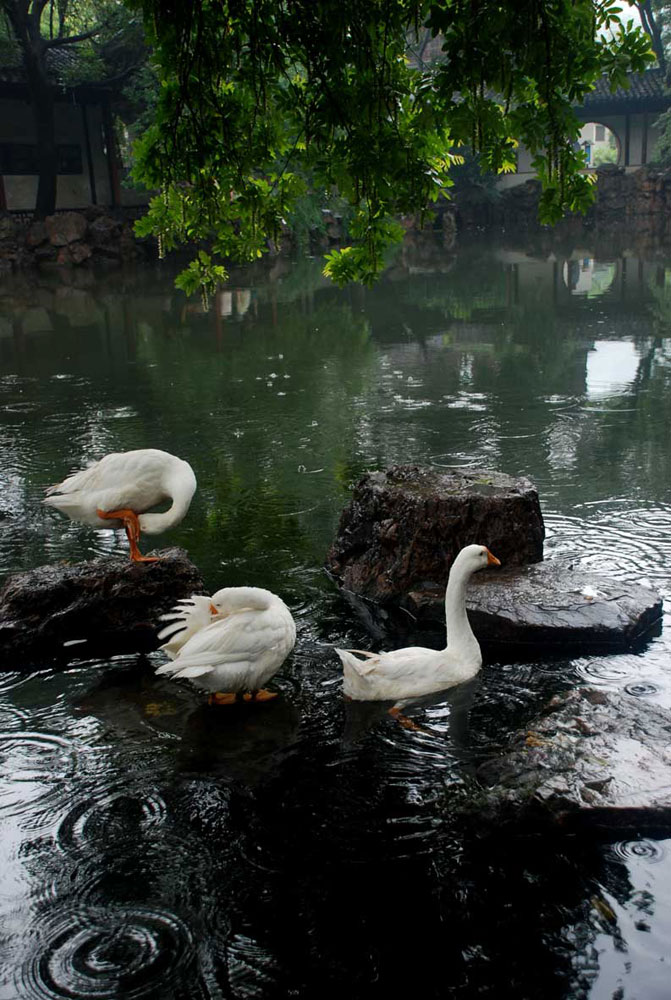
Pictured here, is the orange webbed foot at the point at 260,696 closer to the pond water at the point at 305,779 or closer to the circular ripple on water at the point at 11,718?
the pond water at the point at 305,779

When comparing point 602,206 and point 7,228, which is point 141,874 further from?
point 602,206

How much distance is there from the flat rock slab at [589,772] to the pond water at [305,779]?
4.1 inches

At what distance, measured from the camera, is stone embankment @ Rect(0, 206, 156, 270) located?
3059cm

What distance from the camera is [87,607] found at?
19.5 ft

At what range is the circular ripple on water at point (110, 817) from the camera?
4043 millimetres

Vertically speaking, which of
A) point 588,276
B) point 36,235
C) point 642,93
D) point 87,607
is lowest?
point 87,607

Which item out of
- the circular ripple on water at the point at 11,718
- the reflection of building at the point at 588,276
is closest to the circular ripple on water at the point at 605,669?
the circular ripple on water at the point at 11,718

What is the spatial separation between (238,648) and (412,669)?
959 mm

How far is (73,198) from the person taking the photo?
3566 centimetres

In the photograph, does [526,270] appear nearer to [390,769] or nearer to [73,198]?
[73,198]

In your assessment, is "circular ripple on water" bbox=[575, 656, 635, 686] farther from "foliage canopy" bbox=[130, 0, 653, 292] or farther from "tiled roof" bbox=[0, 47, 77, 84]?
"tiled roof" bbox=[0, 47, 77, 84]

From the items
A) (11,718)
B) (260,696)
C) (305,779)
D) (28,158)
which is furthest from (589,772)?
(28,158)

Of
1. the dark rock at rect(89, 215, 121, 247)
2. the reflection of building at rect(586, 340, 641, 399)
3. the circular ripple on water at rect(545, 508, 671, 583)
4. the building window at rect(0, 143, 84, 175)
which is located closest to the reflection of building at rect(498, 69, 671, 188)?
the building window at rect(0, 143, 84, 175)

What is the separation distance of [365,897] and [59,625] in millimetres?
3000
